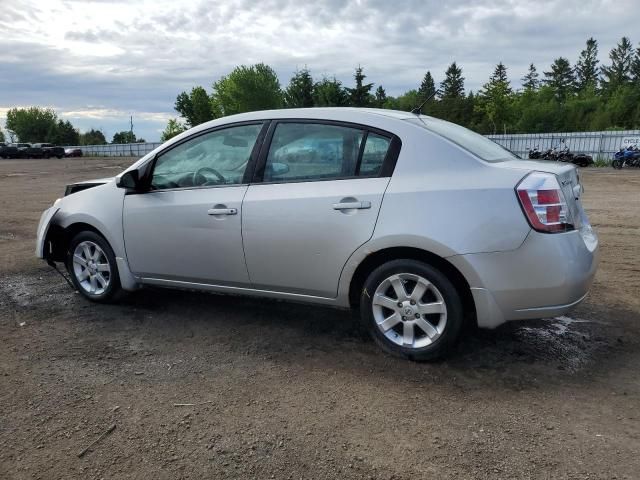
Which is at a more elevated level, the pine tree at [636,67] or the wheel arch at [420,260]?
the pine tree at [636,67]

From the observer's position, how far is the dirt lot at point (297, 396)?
8.38ft

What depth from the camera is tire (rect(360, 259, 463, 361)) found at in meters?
3.40

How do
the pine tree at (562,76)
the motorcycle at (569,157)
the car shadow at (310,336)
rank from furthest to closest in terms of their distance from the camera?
1. the pine tree at (562,76)
2. the motorcycle at (569,157)
3. the car shadow at (310,336)

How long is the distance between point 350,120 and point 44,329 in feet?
9.69

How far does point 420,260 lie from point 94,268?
3.04 meters

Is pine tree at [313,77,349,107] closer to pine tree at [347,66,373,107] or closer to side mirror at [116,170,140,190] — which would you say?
pine tree at [347,66,373,107]

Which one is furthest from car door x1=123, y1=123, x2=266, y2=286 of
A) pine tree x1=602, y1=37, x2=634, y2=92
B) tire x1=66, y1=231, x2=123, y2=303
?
pine tree x1=602, y1=37, x2=634, y2=92

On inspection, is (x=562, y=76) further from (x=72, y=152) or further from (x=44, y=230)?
(x=44, y=230)

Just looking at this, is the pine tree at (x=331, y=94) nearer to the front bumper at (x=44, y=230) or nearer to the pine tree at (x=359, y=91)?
the pine tree at (x=359, y=91)

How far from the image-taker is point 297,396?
3.19 metres

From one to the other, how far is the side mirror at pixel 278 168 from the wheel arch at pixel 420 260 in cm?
91

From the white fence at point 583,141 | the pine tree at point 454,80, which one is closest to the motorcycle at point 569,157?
the white fence at point 583,141

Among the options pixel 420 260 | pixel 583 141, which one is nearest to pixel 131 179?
pixel 420 260

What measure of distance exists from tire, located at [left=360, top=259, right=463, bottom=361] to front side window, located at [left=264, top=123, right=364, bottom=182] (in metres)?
0.77
